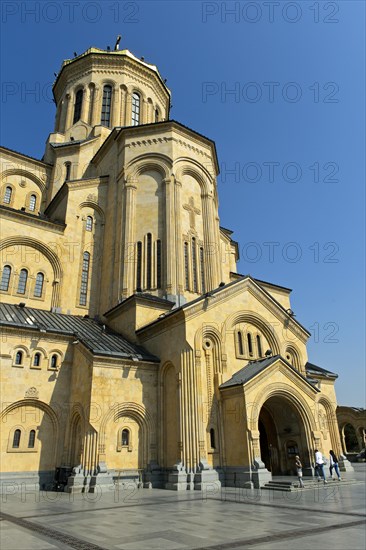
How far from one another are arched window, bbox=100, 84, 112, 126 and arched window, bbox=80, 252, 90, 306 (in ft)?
51.0

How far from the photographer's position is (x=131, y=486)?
17406 millimetres

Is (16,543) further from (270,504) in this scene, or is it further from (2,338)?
(2,338)

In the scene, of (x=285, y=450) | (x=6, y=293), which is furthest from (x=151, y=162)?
(x=285, y=450)

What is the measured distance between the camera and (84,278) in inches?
1075

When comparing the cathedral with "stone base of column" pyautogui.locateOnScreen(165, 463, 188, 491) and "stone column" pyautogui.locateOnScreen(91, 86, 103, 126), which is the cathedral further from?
"stone column" pyautogui.locateOnScreen(91, 86, 103, 126)

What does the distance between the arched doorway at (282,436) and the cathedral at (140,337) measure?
93 mm

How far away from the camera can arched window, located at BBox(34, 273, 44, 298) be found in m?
25.0

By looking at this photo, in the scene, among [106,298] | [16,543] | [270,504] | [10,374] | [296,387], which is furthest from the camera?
[106,298]

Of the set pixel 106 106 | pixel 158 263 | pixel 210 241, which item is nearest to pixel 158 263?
pixel 158 263

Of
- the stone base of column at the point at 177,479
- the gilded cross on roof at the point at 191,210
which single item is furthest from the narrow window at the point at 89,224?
the stone base of column at the point at 177,479

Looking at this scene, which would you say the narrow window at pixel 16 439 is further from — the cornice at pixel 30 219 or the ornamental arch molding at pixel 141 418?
the cornice at pixel 30 219

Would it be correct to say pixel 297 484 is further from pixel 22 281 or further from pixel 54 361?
pixel 22 281

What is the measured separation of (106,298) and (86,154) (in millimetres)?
14663

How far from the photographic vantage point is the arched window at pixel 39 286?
82.0ft
